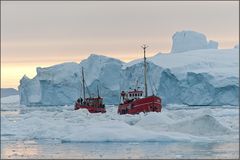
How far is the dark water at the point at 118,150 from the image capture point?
1486 centimetres

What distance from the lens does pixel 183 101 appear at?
52.8m

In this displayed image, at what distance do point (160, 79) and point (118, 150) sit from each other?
36.6 metres

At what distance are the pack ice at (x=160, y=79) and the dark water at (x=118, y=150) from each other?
96.3ft

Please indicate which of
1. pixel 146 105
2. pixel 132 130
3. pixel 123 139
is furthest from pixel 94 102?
pixel 123 139

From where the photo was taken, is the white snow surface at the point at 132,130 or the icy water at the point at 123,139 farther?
the white snow surface at the point at 132,130

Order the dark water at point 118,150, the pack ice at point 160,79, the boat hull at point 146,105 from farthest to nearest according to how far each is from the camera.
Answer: the pack ice at point 160,79 < the boat hull at point 146,105 < the dark water at point 118,150

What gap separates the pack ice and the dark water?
1156 inches

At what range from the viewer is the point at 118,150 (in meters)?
15.9

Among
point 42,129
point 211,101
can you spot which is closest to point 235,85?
point 211,101

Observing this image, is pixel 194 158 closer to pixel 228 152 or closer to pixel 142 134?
pixel 228 152

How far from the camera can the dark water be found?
1486cm

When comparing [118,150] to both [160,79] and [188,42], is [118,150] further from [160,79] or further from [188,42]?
[188,42]

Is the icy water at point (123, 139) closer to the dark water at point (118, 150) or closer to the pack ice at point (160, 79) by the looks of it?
the dark water at point (118, 150)

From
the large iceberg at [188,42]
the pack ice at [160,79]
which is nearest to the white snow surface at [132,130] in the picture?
the pack ice at [160,79]
